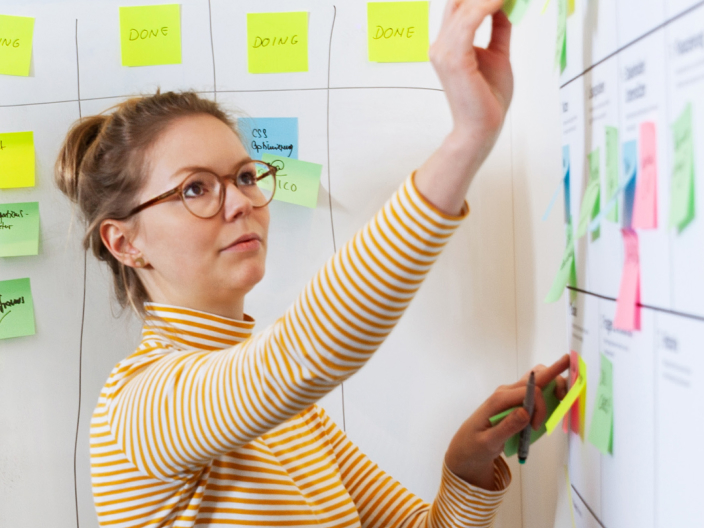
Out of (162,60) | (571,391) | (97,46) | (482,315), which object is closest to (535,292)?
(482,315)

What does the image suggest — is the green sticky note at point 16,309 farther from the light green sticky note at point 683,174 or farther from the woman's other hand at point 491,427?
the light green sticky note at point 683,174

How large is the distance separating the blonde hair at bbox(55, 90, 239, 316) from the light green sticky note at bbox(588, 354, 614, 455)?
569 millimetres

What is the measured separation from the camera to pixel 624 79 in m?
0.54

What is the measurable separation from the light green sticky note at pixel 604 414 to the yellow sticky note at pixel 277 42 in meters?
0.69

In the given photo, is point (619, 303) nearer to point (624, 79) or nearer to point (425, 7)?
point (624, 79)

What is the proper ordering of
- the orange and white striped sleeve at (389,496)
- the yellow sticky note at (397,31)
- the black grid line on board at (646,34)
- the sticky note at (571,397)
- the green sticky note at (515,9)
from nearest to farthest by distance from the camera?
the black grid line on board at (646,34) → the green sticky note at (515,9) → the sticky note at (571,397) → the orange and white striped sleeve at (389,496) → the yellow sticky note at (397,31)

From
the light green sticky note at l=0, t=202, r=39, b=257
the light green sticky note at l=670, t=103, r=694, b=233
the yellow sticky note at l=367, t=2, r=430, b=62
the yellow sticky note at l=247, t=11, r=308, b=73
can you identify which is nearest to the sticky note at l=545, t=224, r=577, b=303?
the light green sticky note at l=670, t=103, r=694, b=233

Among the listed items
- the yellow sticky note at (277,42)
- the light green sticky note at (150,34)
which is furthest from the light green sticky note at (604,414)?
the light green sticky note at (150,34)

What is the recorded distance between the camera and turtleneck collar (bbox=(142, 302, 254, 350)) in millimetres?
772

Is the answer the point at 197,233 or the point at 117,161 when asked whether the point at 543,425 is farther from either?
the point at 117,161

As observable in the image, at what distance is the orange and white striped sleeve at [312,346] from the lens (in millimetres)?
485

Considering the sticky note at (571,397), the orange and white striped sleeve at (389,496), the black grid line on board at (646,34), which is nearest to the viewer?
the black grid line on board at (646,34)

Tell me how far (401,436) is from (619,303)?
1.92 ft

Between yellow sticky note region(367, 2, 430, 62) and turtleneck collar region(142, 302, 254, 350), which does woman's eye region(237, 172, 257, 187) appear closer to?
turtleneck collar region(142, 302, 254, 350)
